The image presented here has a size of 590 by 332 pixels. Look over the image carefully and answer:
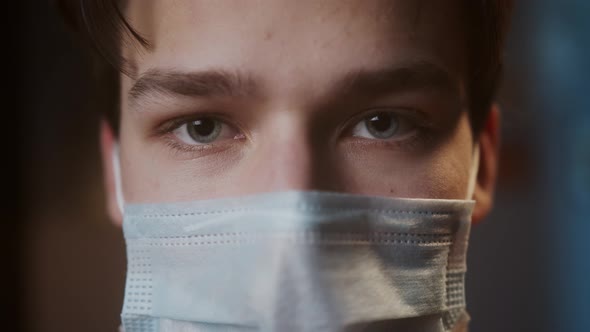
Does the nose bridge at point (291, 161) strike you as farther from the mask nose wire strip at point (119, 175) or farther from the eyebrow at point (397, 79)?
the mask nose wire strip at point (119, 175)

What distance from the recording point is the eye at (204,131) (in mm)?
833

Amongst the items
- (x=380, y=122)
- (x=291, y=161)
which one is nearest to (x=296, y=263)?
(x=291, y=161)

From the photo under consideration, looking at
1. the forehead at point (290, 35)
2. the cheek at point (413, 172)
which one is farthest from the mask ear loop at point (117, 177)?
the cheek at point (413, 172)

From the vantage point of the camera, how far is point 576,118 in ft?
4.59

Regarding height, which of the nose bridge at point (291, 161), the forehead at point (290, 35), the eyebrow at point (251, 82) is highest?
the forehead at point (290, 35)

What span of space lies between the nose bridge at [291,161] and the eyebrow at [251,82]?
2.3 inches

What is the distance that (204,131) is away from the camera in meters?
0.85

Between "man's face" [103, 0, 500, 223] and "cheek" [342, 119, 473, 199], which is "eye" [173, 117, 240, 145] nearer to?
"man's face" [103, 0, 500, 223]

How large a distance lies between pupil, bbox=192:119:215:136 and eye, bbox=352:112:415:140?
7.1 inches

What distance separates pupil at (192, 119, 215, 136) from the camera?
84 cm

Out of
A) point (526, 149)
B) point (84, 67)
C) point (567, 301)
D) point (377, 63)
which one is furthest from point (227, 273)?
point (526, 149)

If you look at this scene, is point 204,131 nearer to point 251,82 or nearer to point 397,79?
point 251,82

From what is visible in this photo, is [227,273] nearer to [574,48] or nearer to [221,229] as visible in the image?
[221,229]

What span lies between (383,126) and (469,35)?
17 centimetres
